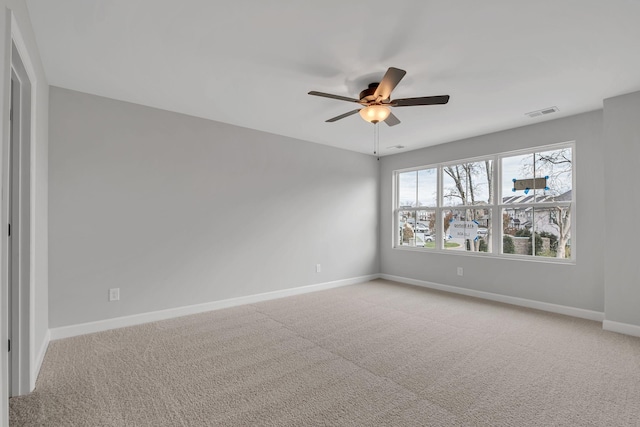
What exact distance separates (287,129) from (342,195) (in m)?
1.68

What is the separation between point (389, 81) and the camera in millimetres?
2496

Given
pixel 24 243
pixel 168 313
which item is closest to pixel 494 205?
pixel 168 313

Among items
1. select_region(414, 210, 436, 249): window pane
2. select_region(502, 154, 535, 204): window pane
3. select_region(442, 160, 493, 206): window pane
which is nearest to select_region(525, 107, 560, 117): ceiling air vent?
select_region(502, 154, 535, 204): window pane

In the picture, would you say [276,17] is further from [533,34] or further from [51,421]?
[51,421]

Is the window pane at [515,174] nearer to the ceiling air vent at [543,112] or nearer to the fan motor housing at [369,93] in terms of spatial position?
the ceiling air vent at [543,112]

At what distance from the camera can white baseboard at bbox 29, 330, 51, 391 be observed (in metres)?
2.23

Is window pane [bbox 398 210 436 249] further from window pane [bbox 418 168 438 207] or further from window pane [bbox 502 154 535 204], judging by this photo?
window pane [bbox 502 154 535 204]

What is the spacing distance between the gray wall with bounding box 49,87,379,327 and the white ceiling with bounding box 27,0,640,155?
46cm

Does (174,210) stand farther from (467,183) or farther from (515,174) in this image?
(515,174)

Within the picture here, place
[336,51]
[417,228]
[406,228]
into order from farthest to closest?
[406,228]
[417,228]
[336,51]

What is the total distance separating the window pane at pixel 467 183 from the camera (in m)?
4.89

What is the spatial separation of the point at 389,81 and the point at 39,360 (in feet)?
11.9

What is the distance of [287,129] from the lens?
15.2 feet

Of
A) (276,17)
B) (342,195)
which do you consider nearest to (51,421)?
(276,17)
